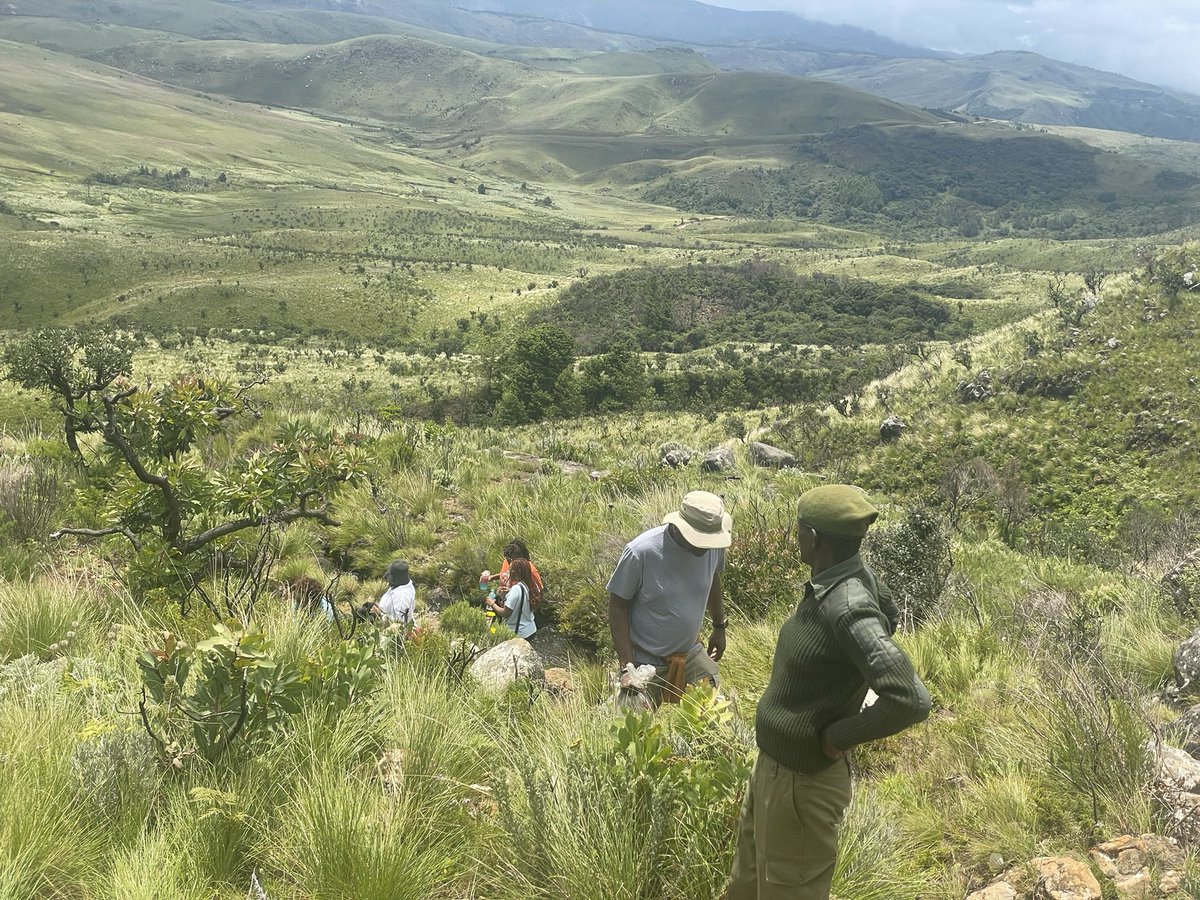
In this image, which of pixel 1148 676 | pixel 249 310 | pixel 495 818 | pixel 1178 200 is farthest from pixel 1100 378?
pixel 1178 200

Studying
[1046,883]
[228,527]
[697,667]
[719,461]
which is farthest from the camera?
[719,461]

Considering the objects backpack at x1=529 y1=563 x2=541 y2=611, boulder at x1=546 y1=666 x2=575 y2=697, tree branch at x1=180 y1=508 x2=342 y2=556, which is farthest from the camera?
backpack at x1=529 y1=563 x2=541 y2=611

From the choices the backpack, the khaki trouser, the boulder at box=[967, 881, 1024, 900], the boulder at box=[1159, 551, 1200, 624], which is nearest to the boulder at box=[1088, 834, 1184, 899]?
the boulder at box=[967, 881, 1024, 900]

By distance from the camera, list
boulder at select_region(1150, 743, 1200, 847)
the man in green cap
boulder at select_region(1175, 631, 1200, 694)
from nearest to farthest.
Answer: the man in green cap < boulder at select_region(1150, 743, 1200, 847) < boulder at select_region(1175, 631, 1200, 694)

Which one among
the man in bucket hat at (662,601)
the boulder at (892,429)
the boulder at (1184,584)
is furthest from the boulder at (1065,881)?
the boulder at (892,429)

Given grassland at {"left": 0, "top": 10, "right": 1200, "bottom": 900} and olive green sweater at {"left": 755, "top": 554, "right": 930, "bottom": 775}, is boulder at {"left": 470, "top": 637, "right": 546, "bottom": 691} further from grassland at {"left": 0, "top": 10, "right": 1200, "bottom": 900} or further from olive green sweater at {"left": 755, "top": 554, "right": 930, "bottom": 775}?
olive green sweater at {"left": 755, "top": 554, "right": 930, "bottom": 775}

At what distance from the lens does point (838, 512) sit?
2.49m

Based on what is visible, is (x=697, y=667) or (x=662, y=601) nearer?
(x=662, y=601)

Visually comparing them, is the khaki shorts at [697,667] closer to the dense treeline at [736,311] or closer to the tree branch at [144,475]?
the tree branch at [144,475]

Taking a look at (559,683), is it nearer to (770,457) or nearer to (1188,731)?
(1188,731)

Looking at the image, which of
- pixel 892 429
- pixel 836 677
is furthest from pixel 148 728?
pixel 892 429

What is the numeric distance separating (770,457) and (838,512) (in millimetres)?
21804

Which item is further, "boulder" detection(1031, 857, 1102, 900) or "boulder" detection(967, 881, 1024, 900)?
"boulder" detection(967, 881, 1024, 900)

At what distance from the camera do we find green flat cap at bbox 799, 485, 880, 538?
96.8 inches
